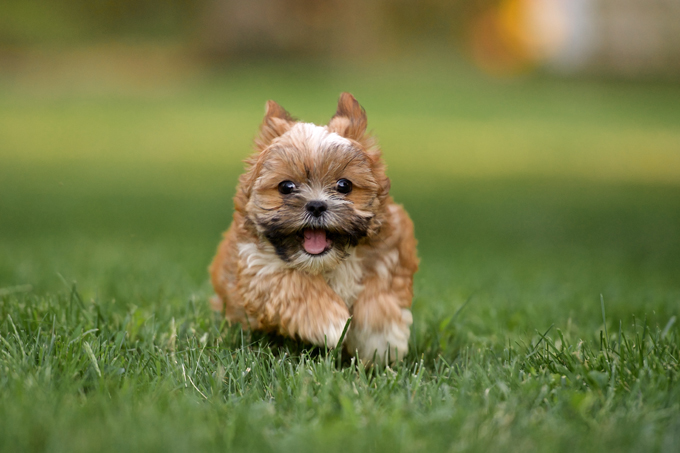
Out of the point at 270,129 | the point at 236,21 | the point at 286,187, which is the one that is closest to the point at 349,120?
the point at 270,129

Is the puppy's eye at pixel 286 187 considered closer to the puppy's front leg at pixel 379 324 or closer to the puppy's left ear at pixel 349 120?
the puppy's left ear at pixel 349 120

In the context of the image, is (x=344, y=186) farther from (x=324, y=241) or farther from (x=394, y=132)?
(x=394, y=132)

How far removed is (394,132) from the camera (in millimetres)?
16750

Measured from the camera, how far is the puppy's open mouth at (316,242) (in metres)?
3.07

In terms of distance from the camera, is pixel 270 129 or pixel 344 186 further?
pixel 270 129

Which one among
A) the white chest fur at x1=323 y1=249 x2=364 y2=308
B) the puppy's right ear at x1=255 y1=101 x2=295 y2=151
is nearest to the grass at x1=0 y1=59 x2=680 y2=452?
the white chest fur at x1=323 y1=249 x2=364 y2=308

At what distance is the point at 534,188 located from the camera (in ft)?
36.8

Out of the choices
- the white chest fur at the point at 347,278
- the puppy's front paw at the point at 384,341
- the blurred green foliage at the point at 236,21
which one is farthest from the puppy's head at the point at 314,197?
the blurred green foliage at the point at 236,21

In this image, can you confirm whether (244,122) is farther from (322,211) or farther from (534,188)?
(322,211)

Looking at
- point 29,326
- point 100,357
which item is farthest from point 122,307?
point 100,357

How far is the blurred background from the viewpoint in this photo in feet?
19.0

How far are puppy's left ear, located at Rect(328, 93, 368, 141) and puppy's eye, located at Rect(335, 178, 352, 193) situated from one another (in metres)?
0.30

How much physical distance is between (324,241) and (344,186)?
0.25m

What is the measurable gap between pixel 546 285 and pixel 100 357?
346 cm
